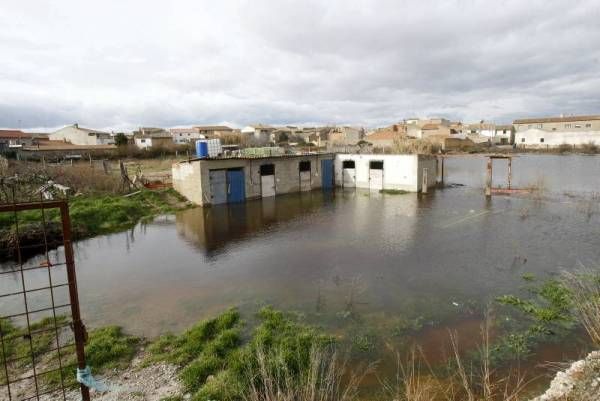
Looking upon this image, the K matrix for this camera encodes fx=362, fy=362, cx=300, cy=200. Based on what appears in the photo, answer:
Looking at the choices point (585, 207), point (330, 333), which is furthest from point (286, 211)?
point (585, 207)

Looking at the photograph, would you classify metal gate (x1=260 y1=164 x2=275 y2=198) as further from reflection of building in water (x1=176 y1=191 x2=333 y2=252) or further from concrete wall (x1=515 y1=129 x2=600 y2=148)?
concrete wall (x1=515 y1=129 x2=600 y2=148)

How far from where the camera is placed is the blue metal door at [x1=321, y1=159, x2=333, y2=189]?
97.7ft

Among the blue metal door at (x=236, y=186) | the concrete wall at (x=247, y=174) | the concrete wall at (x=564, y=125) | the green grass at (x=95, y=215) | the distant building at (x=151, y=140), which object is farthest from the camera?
the concrete wall at (x=564, y=125)

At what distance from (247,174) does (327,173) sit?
26.3 ft

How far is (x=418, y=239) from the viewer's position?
15172 mm

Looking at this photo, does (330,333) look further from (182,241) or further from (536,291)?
(182,241)

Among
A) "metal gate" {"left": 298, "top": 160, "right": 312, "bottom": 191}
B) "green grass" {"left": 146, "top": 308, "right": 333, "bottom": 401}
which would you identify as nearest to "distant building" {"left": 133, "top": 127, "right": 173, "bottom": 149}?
"metal gate" {"left": 298, "top": 160, "right": 312, "bottom": 191}

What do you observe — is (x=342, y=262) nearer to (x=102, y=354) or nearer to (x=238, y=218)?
(x=102, y=354)

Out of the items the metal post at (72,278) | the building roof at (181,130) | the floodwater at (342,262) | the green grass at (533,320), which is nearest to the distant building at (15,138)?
the building roof at (181,130)

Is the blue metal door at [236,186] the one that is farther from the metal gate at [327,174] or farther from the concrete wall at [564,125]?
the concrete wall at [564,125]

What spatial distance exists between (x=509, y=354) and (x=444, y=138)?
65.7 m

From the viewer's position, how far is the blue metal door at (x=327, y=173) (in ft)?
97.7

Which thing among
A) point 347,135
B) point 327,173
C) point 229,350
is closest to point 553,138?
point 347,135

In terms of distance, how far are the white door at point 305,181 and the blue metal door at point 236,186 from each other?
212 inches
